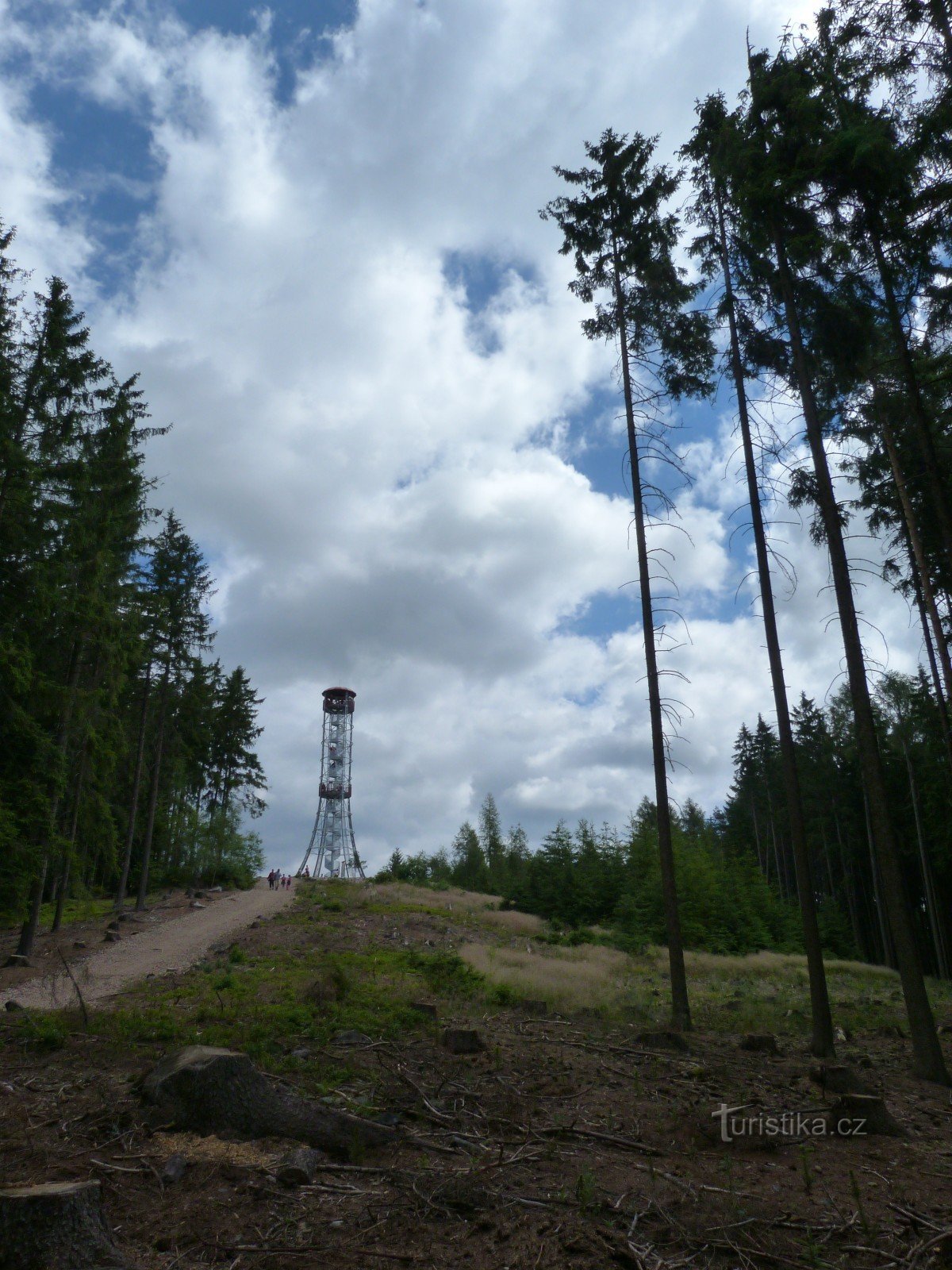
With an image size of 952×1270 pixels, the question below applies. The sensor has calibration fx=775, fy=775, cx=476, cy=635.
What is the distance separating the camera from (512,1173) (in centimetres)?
545

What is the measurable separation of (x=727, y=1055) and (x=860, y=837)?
33535mm

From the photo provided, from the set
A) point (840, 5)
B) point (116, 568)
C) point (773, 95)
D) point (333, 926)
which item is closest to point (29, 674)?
point (116, 568)

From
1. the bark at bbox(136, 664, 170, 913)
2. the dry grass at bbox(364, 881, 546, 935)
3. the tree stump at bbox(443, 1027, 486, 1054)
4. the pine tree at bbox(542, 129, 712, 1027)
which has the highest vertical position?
the pine tree at bbox(542, 129, 712, 1027)

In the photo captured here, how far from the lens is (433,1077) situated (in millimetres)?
7973

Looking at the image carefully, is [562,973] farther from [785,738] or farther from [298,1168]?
A: [298,1168]

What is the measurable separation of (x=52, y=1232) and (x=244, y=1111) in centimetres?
236

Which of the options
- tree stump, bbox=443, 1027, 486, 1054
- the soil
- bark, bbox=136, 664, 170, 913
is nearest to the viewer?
the soil

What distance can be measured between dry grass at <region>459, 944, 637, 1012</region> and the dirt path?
6.61 m

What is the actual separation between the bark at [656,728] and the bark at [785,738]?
1.92 m

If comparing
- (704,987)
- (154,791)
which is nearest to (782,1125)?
(704,987)

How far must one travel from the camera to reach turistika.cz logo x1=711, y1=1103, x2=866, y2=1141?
6582 mm

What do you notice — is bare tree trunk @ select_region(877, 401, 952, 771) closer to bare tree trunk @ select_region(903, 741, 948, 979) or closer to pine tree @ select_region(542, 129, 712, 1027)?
pine tree @ select_region(542, 129, 712, 1027)

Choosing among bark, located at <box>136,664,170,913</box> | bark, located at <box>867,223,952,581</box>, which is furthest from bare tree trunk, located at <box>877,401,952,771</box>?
bark, located at <box>136,664,170,913</box>

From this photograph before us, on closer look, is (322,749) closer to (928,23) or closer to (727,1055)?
(727,1055)
